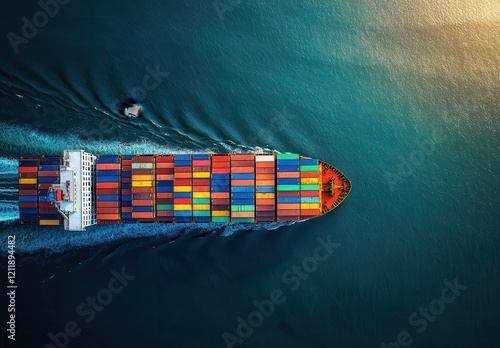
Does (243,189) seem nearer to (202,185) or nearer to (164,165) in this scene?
(202,185)

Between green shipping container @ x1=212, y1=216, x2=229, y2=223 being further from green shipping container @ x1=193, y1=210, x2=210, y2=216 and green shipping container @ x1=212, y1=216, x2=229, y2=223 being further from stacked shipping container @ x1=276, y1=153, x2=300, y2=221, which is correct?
stacked shipping container @ x1=276, y1=153, x2=300, y2=221

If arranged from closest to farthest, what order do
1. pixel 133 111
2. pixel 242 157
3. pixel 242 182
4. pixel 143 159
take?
pixel 242 182
pixel 242 157
pixel 143 159
pixel 133 111

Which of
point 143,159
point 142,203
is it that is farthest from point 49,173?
point 142,203

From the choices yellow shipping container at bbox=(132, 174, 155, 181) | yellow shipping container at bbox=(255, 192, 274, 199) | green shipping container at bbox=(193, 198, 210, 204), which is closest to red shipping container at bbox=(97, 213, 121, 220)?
yellow shipping container at bbox=(132, 174, 155, 181)

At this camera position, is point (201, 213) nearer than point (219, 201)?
No

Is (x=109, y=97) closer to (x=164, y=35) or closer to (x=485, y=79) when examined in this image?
(x=164, y=35)

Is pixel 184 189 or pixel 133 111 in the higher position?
pixel 133 111

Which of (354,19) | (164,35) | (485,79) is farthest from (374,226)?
(164,35)

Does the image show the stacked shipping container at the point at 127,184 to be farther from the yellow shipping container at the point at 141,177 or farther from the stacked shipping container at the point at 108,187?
the yellow shipping container at the point at 141,177
